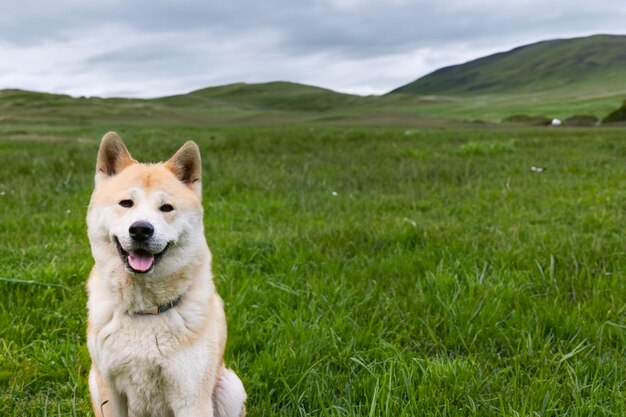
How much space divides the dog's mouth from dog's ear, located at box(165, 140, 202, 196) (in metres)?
0.58

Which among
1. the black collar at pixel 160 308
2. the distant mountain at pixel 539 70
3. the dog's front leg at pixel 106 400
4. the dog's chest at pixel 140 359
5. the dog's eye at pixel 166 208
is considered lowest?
the dog's front leg at pixel 106 400

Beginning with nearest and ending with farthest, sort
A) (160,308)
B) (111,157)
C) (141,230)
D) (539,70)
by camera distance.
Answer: (141,230) → (160,308) → (111,157) → (539,70)

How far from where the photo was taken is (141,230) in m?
2.43

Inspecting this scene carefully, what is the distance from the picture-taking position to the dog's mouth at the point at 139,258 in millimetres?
2521

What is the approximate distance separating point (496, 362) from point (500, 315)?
1.93 ft

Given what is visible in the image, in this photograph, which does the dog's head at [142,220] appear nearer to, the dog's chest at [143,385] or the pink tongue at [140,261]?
the pink tongue at [140,261]

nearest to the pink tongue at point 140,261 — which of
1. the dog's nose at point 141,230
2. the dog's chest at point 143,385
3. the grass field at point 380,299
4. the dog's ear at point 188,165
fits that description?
the dog's nose at point 141,230

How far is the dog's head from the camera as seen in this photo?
2504mm

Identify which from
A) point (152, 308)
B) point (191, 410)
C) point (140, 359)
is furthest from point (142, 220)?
point (191, 410)

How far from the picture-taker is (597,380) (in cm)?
319

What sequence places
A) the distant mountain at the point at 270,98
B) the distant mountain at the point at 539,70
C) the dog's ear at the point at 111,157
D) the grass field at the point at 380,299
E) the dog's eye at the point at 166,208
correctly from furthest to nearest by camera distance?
the distant mountain at the point at 539,70 < the distant mountain at the point at 270,98 < the grass field at the point at 380,299 < the dog's ear at the point at 111,157 < the dog's eye at the point at 166,208

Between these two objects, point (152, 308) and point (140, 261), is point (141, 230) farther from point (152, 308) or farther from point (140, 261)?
point (152, 308)

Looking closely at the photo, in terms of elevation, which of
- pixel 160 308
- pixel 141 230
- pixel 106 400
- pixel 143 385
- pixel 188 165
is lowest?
pixel 106 400

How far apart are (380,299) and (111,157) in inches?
98.7
